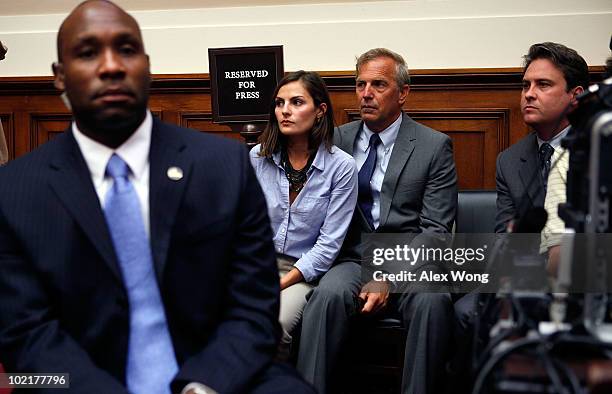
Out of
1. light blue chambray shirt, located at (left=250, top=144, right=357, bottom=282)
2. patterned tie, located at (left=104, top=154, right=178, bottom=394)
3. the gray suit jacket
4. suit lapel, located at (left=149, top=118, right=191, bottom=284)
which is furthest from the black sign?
patterned tie, located at (left=104, top=154, right=178, bottom=394)

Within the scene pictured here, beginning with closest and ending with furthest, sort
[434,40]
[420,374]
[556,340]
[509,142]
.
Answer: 1. [556,340]
2. [420,374]
3. [509,142]
4. [434,40]

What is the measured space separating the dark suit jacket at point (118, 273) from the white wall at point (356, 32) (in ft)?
8.35

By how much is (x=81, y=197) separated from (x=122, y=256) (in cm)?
13

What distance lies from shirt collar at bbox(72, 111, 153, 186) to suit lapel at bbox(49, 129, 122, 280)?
0.6 inches

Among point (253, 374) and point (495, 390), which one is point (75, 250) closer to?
point (253, 374)

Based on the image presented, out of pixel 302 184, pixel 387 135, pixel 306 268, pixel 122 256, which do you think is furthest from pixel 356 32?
pixel 122 256

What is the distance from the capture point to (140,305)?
1396mm

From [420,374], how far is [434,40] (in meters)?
2.04

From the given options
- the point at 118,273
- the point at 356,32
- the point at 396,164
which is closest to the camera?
the point at 118,273

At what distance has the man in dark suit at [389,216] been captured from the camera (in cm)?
239

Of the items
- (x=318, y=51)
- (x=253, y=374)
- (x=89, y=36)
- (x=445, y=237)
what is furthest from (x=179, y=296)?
(x=318, y=51)

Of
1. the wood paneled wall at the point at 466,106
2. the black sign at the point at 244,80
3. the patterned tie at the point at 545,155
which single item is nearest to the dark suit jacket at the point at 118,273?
the patterned tie at the point at 545,155

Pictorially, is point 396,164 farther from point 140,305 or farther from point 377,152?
point 140,305

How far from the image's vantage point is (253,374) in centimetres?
139
